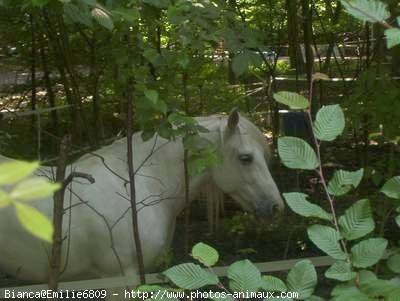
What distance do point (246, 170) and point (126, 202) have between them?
74cm

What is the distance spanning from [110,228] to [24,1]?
1.22 metres

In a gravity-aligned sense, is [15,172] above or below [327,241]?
above

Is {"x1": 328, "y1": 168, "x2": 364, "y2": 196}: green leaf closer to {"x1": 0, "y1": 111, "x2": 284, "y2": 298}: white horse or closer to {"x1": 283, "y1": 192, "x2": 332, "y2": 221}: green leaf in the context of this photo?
{"x1": 283, "y1": 192, "x2": 332, "y2": 221}: green leaf

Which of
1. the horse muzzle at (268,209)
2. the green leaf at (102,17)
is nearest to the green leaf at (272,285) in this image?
the green leaf at (102,17)

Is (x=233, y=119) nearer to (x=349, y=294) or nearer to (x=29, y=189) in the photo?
(x=349, y=294)

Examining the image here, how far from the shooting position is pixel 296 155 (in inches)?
57.7

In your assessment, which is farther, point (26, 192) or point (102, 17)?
point (102, 17)

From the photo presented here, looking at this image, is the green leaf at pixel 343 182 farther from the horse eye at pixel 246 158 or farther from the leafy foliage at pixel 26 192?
the horse eye at pixel 246 158

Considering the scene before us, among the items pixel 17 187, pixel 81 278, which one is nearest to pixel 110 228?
pixel 81 278

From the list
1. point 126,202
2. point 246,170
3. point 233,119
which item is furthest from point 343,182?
point 246,170

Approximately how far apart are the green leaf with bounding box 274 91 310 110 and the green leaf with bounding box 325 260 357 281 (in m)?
0.33

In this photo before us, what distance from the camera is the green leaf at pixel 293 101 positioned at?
152 cm

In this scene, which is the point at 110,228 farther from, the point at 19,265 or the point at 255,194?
the point at 255,194

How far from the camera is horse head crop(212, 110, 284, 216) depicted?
150 inches
